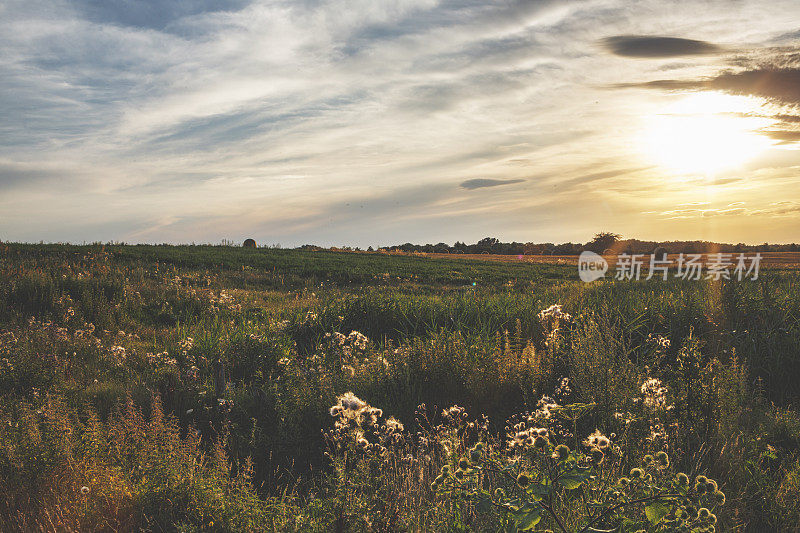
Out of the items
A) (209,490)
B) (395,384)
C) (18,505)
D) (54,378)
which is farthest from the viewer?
(54,378)

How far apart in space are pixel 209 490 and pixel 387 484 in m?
1.17

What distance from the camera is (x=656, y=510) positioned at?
2.10m

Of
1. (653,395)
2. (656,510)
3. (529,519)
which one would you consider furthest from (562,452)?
(653,395)

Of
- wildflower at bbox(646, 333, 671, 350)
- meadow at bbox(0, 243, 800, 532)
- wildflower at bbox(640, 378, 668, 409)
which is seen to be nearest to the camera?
meadow at bbox(0, 243, 800, 532)

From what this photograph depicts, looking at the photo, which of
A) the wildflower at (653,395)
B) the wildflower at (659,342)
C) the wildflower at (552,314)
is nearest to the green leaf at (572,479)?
the wildflower at (653,395)

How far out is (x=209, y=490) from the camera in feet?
11.4

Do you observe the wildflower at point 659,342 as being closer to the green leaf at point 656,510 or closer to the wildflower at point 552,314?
the wildflower at point 552,314

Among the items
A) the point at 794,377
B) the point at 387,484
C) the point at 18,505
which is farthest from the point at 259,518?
the point at 794,377

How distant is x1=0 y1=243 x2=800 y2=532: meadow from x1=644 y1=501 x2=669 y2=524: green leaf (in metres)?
0.01

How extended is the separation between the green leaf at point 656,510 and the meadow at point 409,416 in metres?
0.01

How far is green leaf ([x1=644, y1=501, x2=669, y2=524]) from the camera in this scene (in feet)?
6.82

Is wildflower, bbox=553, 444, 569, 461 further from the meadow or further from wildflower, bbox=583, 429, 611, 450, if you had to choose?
wildflower, bbox=583, 429, 611, 450

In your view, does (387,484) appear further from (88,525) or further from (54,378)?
(54,378)

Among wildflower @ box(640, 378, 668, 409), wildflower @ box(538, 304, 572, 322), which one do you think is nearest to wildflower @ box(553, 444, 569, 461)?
wildflower @ box(640, 378, 668, 409)
